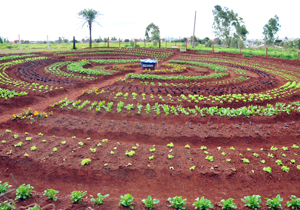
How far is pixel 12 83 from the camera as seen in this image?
14469 millimetres

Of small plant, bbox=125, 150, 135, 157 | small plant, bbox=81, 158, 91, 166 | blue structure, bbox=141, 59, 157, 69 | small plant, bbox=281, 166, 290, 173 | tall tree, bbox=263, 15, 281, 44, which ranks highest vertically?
tall tree, bbox=263, 15, 281, 44

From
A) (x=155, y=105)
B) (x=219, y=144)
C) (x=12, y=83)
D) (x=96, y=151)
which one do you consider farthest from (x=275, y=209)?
(x=12, y=83)

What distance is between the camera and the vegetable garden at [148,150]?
196 inches

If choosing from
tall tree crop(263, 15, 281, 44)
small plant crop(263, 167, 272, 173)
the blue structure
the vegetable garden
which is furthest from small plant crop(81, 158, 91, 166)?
tall tree crop(263, 15, 281, 44)

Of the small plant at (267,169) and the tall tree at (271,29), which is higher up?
the tall tree at (271,29)

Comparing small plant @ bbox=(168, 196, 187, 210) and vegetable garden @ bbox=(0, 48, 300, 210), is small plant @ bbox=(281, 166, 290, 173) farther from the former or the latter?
small plant @ bbox=(168, 196, 187, 210)

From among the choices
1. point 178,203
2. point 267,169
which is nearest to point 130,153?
point 178,203

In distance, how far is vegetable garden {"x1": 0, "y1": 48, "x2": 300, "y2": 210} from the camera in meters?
4.97

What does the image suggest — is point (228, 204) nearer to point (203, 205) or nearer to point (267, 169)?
point (203, 205)

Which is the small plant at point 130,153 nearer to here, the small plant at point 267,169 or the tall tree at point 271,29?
the small plant at point 267,169

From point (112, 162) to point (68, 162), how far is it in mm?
1425

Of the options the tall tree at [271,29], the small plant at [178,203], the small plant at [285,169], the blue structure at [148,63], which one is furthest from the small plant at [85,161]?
the tall tree at [271,29]

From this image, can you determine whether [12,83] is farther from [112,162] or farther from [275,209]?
[275,209]

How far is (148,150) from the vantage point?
6.89 metres
